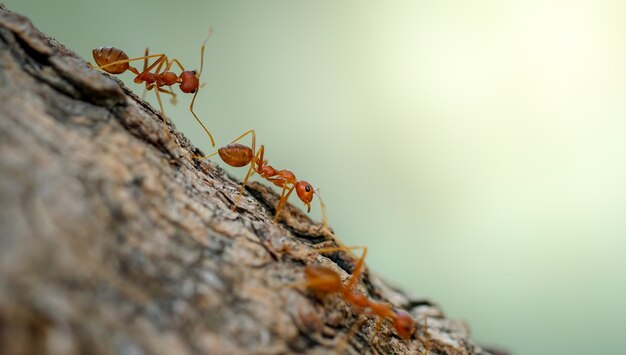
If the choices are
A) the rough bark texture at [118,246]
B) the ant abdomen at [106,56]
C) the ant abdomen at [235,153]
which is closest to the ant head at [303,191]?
the ant abdomen at [235,153]

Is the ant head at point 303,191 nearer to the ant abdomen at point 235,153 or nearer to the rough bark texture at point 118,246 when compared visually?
the ant abdomen at point 235,153

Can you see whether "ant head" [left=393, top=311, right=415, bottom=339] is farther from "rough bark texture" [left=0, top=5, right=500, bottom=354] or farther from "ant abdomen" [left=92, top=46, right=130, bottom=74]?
"ant abdomen" [left=92, top=46, right=130, bottom=74]

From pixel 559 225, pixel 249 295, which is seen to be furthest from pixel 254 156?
pixel 559 225

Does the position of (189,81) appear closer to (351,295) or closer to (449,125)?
(351,295)

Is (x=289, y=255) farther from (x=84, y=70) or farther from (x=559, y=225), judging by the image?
(x=559, y=225)

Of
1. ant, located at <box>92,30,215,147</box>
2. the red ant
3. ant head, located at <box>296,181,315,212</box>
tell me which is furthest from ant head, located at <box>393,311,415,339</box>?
ant, located at <box>92,30,215,147</box>

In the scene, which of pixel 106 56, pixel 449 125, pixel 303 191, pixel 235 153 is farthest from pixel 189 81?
pixel 449 125
